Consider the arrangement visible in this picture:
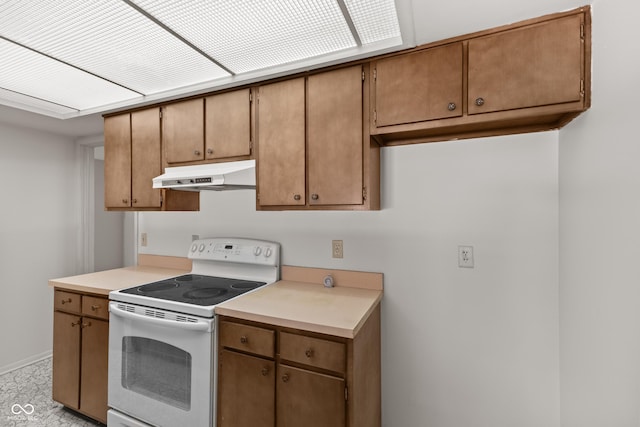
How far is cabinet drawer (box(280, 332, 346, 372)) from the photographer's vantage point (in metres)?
1.38

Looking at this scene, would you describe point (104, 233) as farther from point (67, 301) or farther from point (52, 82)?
point (52, 82)

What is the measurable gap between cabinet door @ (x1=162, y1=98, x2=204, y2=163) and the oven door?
1.01 m

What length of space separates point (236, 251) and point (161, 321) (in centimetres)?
68

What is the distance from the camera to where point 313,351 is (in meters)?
1.42

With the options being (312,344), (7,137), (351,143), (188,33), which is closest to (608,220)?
(351,143)

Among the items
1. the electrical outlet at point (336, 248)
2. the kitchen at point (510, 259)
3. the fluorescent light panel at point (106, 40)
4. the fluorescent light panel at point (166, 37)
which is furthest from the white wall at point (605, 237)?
the fluorescent light panel at point (106, 40)

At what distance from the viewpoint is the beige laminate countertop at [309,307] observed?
1.41 metres

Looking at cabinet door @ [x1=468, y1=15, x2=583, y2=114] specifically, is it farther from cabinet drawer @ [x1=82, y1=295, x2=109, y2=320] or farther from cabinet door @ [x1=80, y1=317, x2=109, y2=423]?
cabinet door @ [x1=80, y1=317, x2=109, y2=423]

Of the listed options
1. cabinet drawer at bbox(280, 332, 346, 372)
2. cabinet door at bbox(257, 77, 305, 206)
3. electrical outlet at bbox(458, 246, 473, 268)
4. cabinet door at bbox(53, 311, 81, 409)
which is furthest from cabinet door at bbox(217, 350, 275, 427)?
cabinet door at bbox(53, 311, 81, 409)

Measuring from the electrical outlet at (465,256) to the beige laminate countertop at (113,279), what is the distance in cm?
200

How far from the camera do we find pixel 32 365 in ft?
9.73

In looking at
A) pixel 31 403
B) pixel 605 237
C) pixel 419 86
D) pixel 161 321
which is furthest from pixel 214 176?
pixel 31 403

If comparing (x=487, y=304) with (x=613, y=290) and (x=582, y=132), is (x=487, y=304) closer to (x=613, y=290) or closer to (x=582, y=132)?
(x=613, y=290)

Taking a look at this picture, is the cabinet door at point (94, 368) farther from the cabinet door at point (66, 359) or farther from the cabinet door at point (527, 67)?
the cabinet door at point (527, 67)
